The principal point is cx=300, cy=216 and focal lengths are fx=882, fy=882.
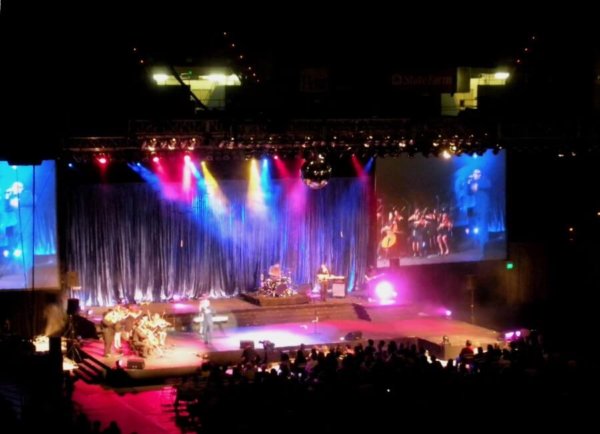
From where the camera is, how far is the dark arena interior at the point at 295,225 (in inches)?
522

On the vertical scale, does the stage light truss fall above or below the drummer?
above

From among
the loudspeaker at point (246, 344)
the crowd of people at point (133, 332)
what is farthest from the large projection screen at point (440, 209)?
the crowd of people at point (133, 332)

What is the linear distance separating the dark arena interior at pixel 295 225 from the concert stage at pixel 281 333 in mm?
90

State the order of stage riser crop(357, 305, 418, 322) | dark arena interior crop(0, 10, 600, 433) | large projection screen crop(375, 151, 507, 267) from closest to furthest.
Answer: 1. dark arena interior crop(0, 10, 600, 433)
2. stage riser crop(357, 305, 418, 322)
3. large projection screen crop(375, 151, 507, 267)

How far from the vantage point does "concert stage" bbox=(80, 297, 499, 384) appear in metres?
18.2

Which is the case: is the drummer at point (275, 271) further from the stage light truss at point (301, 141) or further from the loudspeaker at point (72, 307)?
the loudspeaker at point (72, 307)

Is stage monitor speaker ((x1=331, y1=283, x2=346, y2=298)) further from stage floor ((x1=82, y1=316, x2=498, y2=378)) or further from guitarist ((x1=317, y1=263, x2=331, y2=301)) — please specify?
stage floor ((x1=82, y1=316, x2=498, y2=378))

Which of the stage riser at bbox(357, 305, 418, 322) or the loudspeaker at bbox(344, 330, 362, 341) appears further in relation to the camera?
the stage riser at bbox(357, 305, 418, 322)

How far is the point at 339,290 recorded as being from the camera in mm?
26000

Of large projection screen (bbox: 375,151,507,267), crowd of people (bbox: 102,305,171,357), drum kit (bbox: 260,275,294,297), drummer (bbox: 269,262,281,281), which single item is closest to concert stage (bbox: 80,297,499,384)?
crowd of people (bbox: 102,305,171,357)

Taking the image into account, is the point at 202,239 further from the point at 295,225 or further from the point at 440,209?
the point at 440,209

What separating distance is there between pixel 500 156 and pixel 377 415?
16.8 metres

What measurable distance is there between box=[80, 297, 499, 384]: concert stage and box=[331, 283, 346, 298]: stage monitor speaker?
0.94 feet

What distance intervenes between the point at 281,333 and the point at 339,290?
→ 174 inches
